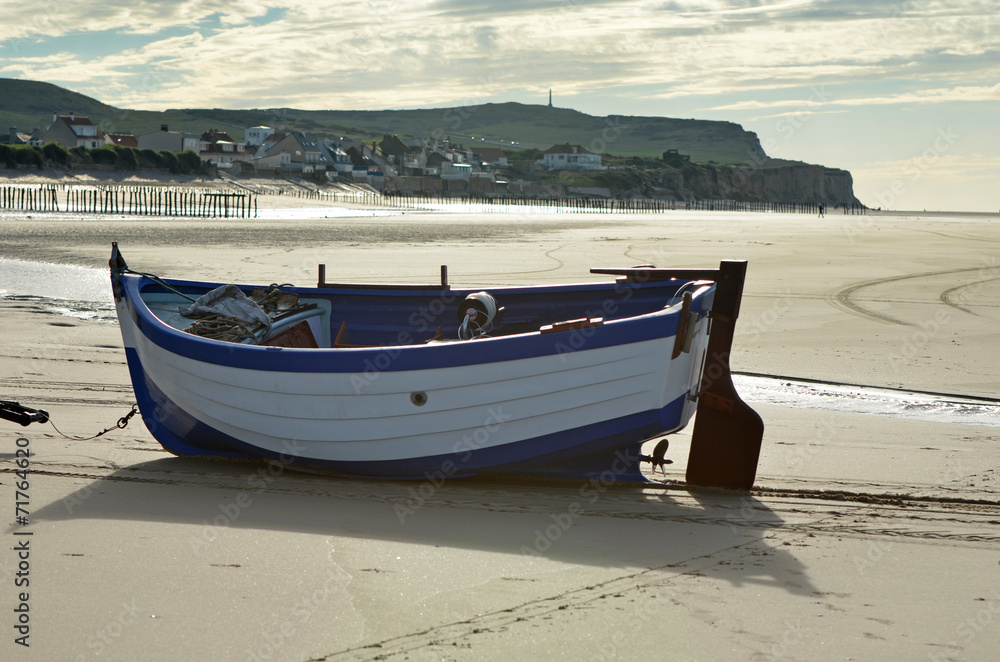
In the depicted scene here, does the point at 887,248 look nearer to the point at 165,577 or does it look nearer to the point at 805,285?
the point at 805,285

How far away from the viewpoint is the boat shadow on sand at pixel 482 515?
426cm

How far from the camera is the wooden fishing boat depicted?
4.97 m

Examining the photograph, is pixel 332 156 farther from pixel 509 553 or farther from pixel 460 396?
pixel 509 553

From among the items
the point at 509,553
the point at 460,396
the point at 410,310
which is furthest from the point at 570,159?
the point at 509,553

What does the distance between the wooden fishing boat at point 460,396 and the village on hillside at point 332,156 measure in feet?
289

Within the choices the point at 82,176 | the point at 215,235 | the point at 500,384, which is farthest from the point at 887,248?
the point at 82,176

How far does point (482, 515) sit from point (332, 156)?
373 ft

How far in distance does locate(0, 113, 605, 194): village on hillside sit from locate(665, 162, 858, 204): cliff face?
21.0 m

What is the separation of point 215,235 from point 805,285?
20.8 m

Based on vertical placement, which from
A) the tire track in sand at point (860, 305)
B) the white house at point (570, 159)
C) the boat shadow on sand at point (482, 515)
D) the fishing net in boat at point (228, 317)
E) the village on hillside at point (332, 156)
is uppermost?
the white house at point (570, 159)

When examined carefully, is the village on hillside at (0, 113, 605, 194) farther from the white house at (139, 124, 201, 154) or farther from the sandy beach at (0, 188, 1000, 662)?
the sandy beach at (0, 188, 1000, 662)

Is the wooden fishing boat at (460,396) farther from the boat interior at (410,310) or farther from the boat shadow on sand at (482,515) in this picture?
the boat interior at (410,310)

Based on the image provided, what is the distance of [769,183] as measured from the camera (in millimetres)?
175750

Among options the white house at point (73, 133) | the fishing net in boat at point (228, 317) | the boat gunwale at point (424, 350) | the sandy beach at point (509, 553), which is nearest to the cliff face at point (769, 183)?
the white house at point (73, 133)
